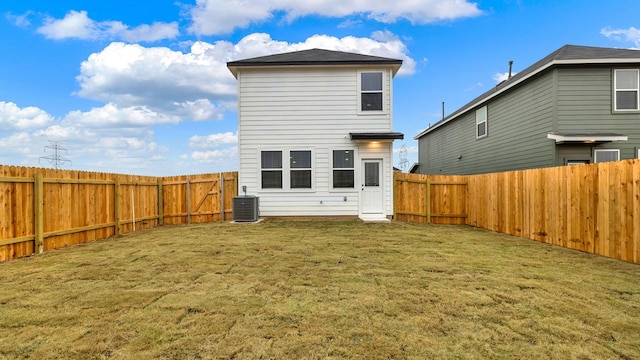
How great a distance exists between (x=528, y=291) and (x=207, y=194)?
1080cm

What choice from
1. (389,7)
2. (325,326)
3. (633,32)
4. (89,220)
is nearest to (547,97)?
(633,32)

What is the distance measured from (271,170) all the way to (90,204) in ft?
18.1

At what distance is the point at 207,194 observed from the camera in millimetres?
12297

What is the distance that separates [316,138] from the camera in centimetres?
1176

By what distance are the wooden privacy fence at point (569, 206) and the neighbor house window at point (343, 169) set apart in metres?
4.42

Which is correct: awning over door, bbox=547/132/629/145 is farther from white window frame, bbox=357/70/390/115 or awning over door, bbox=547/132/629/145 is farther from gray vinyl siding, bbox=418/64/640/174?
white window frame, bbox=357/70/390/115

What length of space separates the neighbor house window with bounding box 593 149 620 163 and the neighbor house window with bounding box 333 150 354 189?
800cm

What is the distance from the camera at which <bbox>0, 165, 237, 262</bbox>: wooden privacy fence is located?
629 cm

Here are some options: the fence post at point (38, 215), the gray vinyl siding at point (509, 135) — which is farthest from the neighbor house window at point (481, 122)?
the fence post at point (38, 215)

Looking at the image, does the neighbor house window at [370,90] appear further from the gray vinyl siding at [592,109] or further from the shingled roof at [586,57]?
the gray vinyl siding at [592,109]

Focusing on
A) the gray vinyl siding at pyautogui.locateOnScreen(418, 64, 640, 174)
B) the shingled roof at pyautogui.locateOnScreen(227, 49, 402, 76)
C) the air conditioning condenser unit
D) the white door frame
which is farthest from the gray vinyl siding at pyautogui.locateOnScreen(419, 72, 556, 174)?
the air conditioning condenser unit

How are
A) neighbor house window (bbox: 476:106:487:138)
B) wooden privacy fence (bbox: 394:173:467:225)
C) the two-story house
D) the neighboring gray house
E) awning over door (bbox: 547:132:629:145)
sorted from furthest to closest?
1. neighbor house window (bbox: 476:106:487:138)
2. wooden privacy fence (bbox: 394:173:467:225)
3. the two-story house
4. the neighboring gray house
5. awning over door (bbox: 547:132:629:145)

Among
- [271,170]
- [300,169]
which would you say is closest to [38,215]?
[271,170]

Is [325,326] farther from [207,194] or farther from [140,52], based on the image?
[140,52]
